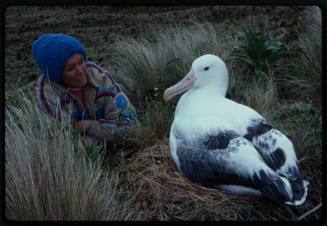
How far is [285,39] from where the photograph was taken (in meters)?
2.35

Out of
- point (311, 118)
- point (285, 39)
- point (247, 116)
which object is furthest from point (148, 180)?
point (285, 39)

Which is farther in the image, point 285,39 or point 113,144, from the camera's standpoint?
point 285,39

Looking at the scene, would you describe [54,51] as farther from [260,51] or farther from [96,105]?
[260,51]

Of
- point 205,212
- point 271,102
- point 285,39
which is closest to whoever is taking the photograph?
point 205,212

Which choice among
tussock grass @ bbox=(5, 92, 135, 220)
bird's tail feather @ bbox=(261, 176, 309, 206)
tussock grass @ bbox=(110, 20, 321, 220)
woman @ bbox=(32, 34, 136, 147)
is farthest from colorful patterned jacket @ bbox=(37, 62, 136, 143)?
bird's tail feather @ bbox=(261, 176, 309, 206)

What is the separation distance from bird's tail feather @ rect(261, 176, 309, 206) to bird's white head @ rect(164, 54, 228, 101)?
1.44 feet

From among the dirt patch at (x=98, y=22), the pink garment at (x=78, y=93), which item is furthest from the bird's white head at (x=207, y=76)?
the pink garment at (x=78, y=93)

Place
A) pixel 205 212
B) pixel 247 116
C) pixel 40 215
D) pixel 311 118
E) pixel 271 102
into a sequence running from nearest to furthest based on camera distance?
pixel 40 215
pixel 205 212
pixel 247 116
pixel 311 118
pixel 271 102

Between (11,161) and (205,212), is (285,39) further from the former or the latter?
(11,161)

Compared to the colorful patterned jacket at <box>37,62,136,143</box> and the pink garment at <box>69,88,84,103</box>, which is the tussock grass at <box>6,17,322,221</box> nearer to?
the colorful patterned jacket at <box>37,62,136,143</box>

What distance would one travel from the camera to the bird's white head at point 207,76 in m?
1.50

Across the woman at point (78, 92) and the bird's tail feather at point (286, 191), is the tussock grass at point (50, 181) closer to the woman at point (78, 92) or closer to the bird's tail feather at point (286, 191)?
the woman at point (78, 92)
